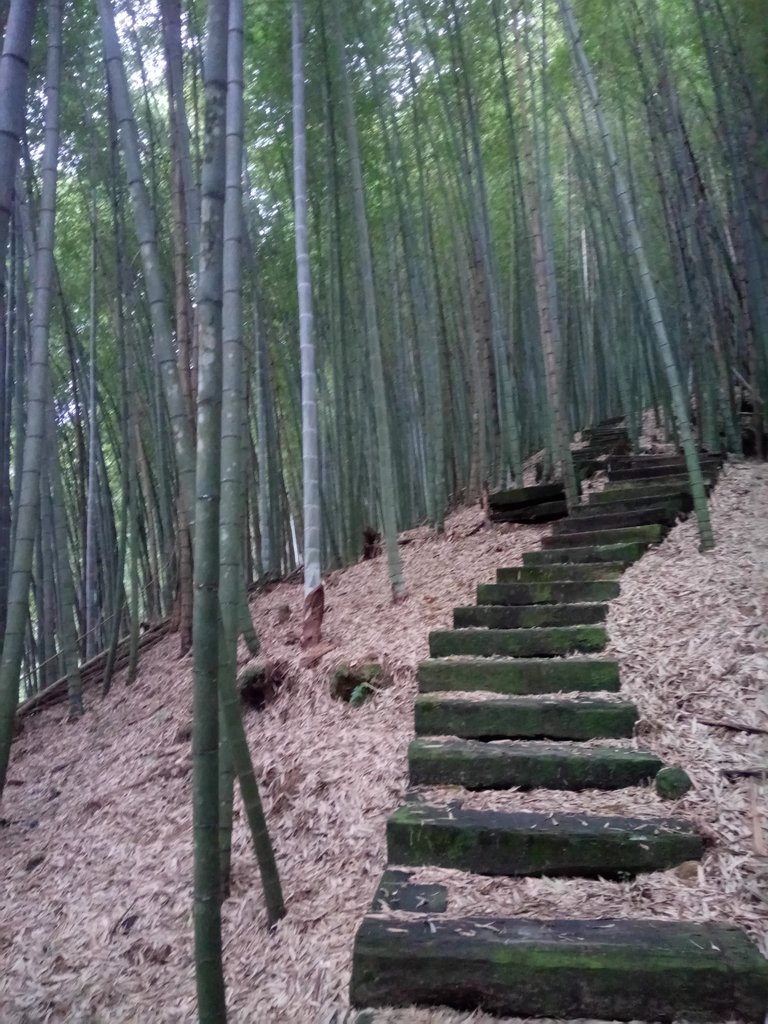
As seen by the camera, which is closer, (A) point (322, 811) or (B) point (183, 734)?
(A) point (322, 811)

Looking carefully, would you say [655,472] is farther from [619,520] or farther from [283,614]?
[283,614]

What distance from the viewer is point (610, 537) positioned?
4027 millimetres

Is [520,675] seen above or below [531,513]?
below

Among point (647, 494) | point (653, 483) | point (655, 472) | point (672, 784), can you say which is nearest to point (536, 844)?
point (672, 784)

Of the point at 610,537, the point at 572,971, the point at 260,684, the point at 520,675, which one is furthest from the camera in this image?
the point at 610,537

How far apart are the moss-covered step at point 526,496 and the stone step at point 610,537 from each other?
571 mm

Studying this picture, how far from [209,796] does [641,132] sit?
662cm

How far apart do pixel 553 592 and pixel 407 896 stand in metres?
1.70

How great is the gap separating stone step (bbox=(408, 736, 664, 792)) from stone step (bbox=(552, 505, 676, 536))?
6.32 ft

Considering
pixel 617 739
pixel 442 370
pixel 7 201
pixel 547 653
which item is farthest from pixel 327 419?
pixel 7 201

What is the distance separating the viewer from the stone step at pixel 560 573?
360 centimetres

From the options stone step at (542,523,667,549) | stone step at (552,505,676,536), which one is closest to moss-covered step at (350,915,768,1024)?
stone step at (542,523,667,549)

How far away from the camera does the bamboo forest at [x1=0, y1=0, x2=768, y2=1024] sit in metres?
1.83

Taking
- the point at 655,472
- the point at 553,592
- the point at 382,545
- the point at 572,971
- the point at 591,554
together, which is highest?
the point at 655,472
